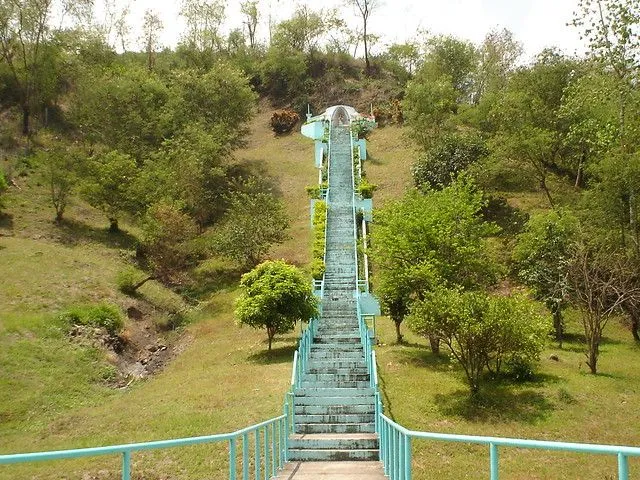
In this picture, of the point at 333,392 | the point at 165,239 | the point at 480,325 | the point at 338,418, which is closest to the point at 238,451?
the point at 338,418

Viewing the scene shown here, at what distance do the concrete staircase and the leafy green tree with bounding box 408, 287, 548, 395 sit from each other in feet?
7.68

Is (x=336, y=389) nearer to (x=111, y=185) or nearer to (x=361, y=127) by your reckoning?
(x=111, y=185)

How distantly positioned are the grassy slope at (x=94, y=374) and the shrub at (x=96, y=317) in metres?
0.73

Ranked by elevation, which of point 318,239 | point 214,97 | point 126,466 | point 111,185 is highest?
point 214,97

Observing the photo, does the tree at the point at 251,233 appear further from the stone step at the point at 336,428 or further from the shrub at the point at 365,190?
the stone step at the point at 336,428

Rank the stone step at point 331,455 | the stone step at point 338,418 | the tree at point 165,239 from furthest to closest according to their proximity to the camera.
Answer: the tree at point 165,239, the stone step at point 338,418, the stone step at point 331,455

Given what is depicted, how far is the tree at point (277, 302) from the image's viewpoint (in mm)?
17125

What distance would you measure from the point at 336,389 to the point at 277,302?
460 cm

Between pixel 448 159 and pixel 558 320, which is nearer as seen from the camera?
pixel 558 320

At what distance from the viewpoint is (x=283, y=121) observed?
52.0 m

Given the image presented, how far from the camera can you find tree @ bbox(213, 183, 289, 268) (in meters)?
26.3

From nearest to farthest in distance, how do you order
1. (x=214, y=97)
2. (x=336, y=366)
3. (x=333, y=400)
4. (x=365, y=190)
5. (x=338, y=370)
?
(x=333, y=400) < (x=338, y=370) < (x=336, y=366) < (x=365, y=190) < (x=214, y=97)

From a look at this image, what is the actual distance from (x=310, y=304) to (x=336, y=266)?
22.5 ft

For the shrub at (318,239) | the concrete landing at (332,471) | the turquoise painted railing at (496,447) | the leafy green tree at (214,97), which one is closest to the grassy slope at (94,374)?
the concrete landing at (332,471)
